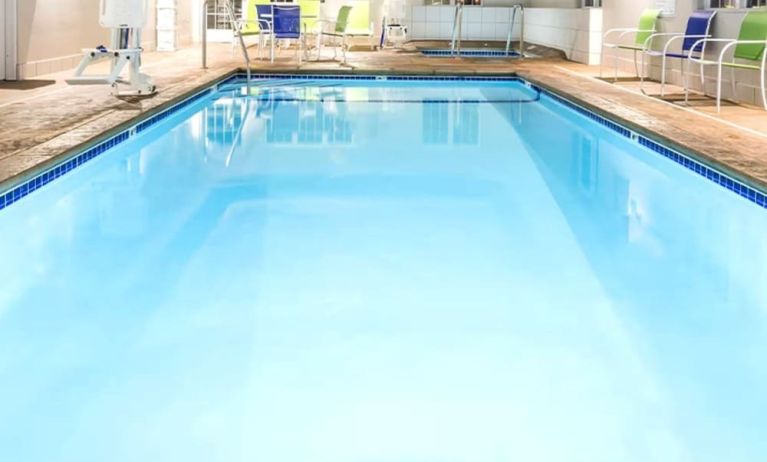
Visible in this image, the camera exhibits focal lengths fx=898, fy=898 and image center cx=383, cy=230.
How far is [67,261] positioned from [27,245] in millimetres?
239

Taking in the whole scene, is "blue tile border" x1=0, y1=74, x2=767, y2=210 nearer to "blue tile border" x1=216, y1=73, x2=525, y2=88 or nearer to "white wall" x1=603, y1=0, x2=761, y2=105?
"blue tile border" x1=216, y1=73, x2=525, y2=88

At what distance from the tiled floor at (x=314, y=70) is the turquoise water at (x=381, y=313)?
158mm

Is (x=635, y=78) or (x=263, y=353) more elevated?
(x=635, y=78)

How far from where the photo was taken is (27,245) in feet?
10.2

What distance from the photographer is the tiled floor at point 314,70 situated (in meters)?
4.03

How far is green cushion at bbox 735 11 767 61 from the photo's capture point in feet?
18.7

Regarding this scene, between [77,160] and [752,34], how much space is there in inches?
167

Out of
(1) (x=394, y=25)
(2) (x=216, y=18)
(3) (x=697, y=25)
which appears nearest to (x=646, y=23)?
(3) (x=697, y=25)

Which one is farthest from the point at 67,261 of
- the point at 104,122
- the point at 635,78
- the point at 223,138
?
the point at 635,78

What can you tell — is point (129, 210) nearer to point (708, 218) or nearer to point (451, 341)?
point (451, 341)

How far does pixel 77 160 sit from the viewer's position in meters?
4.33

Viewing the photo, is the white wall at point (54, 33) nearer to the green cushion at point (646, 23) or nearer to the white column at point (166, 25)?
the white column at point (166, 25)

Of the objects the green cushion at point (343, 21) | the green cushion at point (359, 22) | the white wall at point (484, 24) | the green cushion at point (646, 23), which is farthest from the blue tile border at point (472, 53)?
the green cushion at point (646, 23)

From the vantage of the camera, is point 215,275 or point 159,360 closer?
point 159,360
